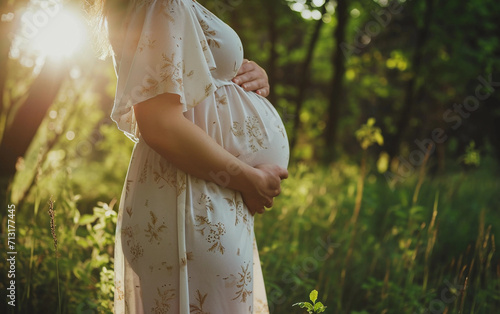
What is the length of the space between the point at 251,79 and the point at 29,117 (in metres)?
2.32

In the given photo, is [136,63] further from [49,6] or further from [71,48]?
[71,48]

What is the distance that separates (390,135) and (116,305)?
31.2ft

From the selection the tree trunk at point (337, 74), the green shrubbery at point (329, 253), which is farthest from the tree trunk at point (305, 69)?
A: the green shrubbery at point (329, 253)

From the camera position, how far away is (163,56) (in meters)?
1.25

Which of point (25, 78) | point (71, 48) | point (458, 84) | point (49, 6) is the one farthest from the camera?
point (458, 84)

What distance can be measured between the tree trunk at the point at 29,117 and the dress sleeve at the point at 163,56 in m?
2.24

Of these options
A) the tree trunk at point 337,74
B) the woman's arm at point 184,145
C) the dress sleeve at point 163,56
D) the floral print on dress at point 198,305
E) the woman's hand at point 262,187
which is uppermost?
the dress sleeve at point 163,56

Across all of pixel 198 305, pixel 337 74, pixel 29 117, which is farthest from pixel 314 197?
pixel 337 74

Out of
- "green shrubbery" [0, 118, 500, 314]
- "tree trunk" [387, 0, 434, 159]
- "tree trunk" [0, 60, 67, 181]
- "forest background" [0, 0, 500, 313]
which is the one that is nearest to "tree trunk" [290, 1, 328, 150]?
"forest background" [0, 0, 500, 313]

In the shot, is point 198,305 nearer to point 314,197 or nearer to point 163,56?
point 163,56

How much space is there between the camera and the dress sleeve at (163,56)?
124 centimetres

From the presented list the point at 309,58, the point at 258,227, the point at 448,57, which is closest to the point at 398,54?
the point at 448,57

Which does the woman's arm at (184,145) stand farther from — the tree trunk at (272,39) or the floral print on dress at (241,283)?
the tree trunk at (272,39)

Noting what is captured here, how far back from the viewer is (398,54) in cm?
781
